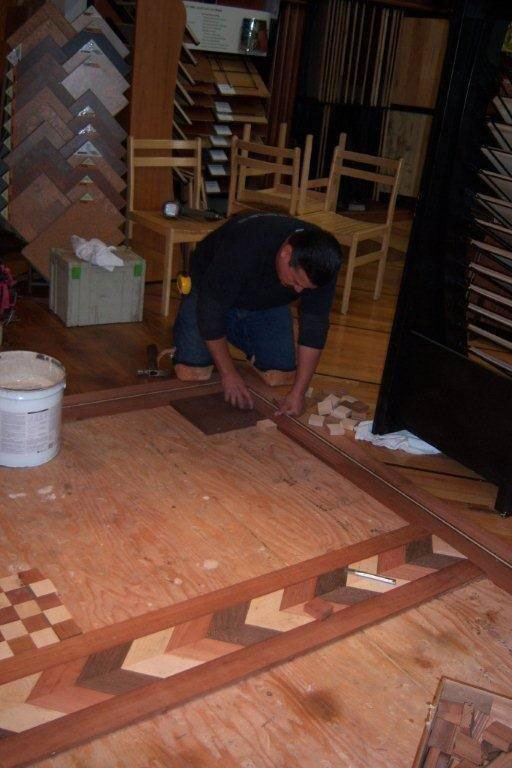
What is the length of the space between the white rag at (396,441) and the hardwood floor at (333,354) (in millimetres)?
30

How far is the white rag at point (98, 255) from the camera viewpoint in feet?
13.0

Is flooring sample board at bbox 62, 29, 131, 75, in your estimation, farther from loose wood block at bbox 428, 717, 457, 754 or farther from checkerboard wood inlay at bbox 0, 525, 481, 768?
loose wood block at bbox 428, 717, 457, 754

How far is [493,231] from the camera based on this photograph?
2.70 m

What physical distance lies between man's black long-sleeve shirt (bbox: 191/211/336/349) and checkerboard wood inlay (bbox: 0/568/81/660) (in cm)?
122

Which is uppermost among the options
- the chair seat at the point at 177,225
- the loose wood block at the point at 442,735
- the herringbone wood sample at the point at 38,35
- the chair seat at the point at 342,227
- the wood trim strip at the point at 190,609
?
the herringbone wood sample at the point at 38,35

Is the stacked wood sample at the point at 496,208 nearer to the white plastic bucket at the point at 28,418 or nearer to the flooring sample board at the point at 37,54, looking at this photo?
the white plastic bucket at the point at 28,418

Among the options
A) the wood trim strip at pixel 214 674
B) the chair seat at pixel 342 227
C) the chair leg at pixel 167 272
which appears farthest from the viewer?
the chair seat at pixel 342 227

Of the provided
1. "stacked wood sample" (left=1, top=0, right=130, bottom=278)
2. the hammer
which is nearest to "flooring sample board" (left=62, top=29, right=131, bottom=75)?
"stacked wood sample" (left=1, top=0, right=130, bottom=278)

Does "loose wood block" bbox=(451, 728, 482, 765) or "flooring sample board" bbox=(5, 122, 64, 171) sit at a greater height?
"flooring sample board" bbox=(5, 122, 64, 171)

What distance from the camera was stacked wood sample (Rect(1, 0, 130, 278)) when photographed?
13.4 ft

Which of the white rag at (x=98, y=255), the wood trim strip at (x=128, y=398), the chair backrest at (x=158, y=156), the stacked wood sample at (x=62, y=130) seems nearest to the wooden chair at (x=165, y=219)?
the chair backrest at (x=158, y=156)

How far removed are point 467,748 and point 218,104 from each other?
195 inches

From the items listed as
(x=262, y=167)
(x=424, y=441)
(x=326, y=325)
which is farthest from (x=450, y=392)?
(x=262, y=167)

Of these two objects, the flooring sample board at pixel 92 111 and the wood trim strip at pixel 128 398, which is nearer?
the wood trim strip at pixel 128 398
